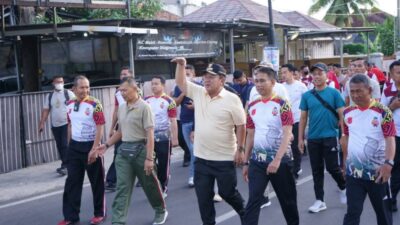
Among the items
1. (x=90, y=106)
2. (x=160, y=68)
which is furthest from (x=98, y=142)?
(x=160, y=68)

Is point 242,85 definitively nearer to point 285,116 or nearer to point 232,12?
point 285,116

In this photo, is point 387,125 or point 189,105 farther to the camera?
point 189,105

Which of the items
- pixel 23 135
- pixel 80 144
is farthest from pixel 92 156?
pixel 23 135

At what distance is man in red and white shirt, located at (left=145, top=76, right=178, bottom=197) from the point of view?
7855 mm

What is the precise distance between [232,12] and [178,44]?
34.9ft

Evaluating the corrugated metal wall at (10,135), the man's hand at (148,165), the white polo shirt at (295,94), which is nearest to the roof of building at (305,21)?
the corrugated metal wall at (10,135)

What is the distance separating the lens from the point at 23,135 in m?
11.4

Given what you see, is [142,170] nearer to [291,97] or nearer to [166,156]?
[166,156]

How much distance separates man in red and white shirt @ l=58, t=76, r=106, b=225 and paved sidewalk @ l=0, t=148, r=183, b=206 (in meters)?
2.33

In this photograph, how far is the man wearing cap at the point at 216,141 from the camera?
5.61 metres

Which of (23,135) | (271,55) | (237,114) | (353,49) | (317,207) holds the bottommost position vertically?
(317,207)

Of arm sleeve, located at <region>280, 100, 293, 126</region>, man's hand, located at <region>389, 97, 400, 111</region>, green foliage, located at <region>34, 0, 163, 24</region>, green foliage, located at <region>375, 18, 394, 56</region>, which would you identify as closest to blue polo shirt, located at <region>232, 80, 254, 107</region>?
man's hand, located at <region>389, 97, 400, 111</region>

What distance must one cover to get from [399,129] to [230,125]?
2407 mm

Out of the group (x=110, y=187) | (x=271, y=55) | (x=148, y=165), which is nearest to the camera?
(x=148, y=165)
